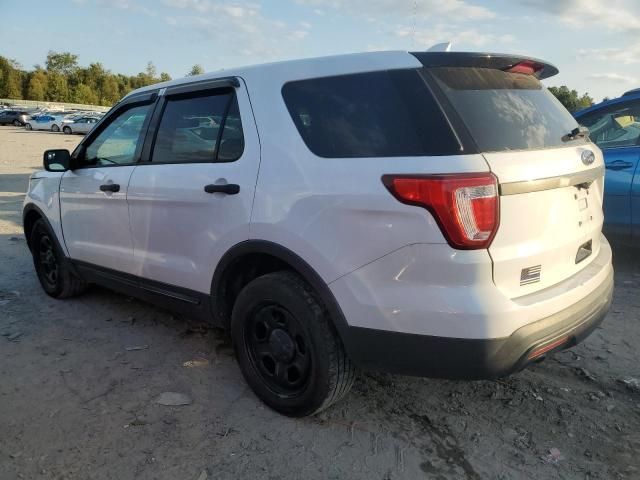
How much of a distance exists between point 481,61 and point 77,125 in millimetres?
43390

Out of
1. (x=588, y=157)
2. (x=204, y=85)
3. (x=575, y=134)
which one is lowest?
(x=588, y=157)

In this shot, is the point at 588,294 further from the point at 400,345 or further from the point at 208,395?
the point at 208,395

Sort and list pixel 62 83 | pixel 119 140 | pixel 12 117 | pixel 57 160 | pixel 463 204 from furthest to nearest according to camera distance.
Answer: pixel 62 83 → pixel 12 117 → pixel 57 160 → pixel 119 140 → pixel 463 204

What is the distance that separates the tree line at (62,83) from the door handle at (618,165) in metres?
76.7

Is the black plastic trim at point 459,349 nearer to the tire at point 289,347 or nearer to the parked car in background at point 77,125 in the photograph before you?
the tire at point 289,347

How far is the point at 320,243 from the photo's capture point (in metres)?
2.46

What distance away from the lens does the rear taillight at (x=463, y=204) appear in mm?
2139

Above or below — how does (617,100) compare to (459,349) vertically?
above

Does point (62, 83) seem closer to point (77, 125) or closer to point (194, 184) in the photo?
point (77, 125)

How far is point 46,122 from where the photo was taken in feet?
143

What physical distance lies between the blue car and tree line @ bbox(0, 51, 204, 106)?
76485mm

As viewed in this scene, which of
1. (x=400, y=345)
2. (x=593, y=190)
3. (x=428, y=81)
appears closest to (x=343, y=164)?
(x=428, y=81)

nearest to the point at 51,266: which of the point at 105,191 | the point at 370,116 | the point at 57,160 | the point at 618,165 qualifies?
the point at 57,160

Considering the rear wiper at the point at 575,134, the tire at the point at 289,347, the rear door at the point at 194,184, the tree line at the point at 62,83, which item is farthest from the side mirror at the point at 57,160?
the tree line at the point at 62,83
